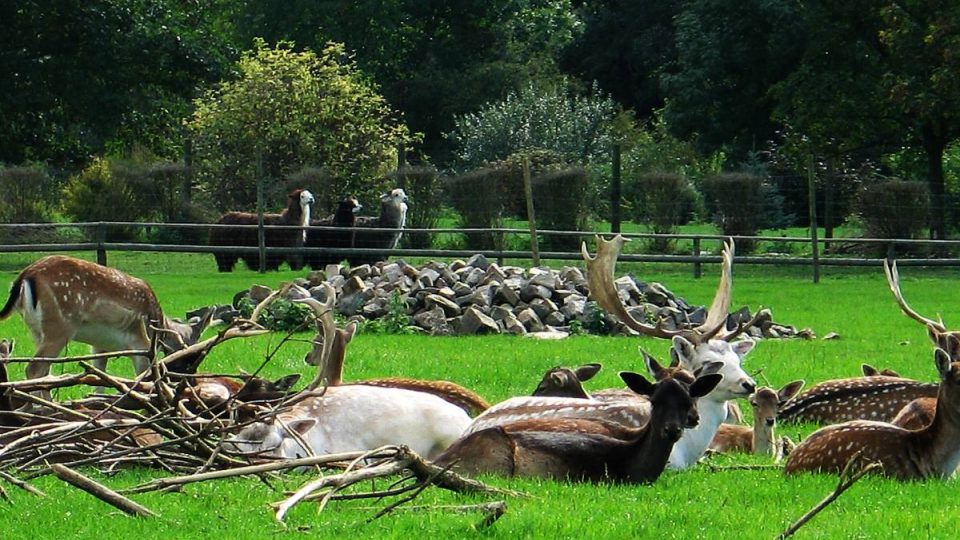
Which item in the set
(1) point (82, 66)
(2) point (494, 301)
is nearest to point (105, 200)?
(1) point (82, 66)

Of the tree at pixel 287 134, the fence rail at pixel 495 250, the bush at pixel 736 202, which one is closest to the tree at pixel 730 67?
the bush at pixel 736 202

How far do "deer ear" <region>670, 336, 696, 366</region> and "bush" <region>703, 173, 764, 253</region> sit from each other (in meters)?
21.3

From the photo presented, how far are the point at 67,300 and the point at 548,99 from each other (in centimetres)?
3113

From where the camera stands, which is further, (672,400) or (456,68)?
(456,68)

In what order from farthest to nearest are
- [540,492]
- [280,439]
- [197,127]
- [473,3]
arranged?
[473,3]
[197,127]
[280,439]
[540,492]

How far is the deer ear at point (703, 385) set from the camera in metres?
8.45

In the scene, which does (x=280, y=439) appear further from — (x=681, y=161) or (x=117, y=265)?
(x=681, y=161)

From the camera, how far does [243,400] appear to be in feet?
30.6

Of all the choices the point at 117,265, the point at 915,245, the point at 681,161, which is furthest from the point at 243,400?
the point at 681,161

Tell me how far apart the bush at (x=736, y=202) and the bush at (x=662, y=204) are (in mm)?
546

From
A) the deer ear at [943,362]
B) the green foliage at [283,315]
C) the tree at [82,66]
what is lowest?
the green foliage at [283,315]

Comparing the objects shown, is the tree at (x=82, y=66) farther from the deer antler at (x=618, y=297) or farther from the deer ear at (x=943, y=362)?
the deer ear at (x=943, y=362)

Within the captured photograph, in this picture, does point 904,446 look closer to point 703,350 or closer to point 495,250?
point 703,350

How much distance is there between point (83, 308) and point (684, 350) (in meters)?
5.16
